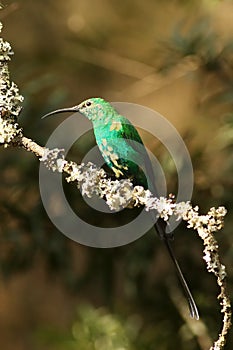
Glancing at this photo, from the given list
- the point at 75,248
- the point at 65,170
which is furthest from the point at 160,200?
the point at 75,248

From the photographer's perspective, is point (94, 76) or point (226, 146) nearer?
point (226, 146)

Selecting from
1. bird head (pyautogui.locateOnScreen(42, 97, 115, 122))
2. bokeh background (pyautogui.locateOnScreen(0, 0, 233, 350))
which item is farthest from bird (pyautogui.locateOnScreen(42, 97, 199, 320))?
bokeh background (pyautogui.locateOnScreen(0, 0, 233, 350))

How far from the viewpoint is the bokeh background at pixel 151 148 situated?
5.78 ft

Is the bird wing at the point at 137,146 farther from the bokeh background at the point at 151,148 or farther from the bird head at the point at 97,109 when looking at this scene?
the bokeh background at the point at 151,148

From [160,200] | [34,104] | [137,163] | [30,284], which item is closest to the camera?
[160,200]

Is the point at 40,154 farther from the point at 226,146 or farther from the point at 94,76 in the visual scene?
the point at 94,76

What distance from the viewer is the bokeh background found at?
5.78ft

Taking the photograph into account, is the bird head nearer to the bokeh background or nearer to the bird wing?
the bird wing

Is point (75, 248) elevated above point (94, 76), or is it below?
below

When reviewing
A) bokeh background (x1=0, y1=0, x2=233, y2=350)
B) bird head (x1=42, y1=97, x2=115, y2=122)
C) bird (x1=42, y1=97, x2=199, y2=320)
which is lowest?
bird (x1=42, y1=97, x2=199, y2=320)

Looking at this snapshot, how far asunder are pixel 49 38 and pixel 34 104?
628 mm

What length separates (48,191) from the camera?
1.76 m

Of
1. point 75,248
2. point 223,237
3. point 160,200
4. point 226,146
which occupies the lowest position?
point 160,200

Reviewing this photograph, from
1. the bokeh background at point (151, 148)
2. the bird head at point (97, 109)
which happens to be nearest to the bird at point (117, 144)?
the bird head at point (97, 109)
